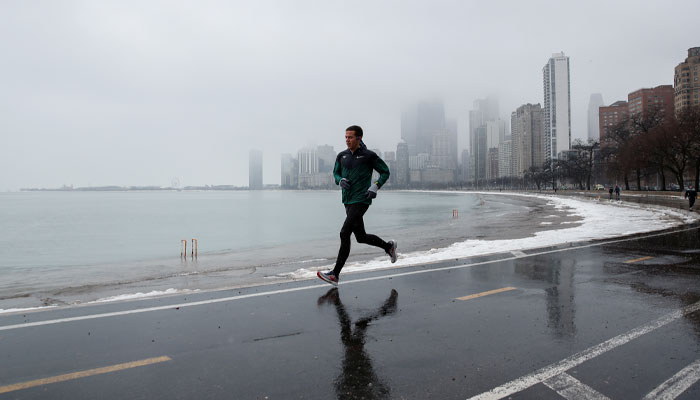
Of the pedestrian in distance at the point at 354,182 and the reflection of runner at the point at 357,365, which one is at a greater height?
the pedestrian in distance at the point at 354,182

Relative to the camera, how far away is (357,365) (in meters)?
3.38

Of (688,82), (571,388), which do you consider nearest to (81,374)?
(571,388)

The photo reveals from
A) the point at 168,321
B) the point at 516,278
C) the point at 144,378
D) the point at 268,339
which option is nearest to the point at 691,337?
the point at 516,278

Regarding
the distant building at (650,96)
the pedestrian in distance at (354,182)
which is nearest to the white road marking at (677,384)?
the pedestrian in distance at (354,182)

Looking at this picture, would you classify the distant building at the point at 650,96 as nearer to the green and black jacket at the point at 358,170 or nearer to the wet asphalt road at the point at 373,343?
the green and black jacket at the point at 358,170

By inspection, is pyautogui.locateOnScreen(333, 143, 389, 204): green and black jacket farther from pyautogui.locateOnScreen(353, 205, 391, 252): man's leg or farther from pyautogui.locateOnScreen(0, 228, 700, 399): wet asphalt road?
pyautogui.locateOnScreen(0, 228, 700, 399): wet asphalt road

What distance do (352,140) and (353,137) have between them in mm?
46

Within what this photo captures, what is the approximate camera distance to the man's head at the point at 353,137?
633 centimetres

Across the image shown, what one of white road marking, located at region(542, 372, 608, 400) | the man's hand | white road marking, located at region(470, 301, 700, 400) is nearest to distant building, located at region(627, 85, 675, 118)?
the man's hand

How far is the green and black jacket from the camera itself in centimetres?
633

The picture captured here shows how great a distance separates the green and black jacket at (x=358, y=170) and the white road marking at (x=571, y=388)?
3.66 m

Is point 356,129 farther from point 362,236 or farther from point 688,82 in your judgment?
point 688,82

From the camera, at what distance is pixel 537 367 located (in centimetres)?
329

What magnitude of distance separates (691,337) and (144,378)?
15.0ft
